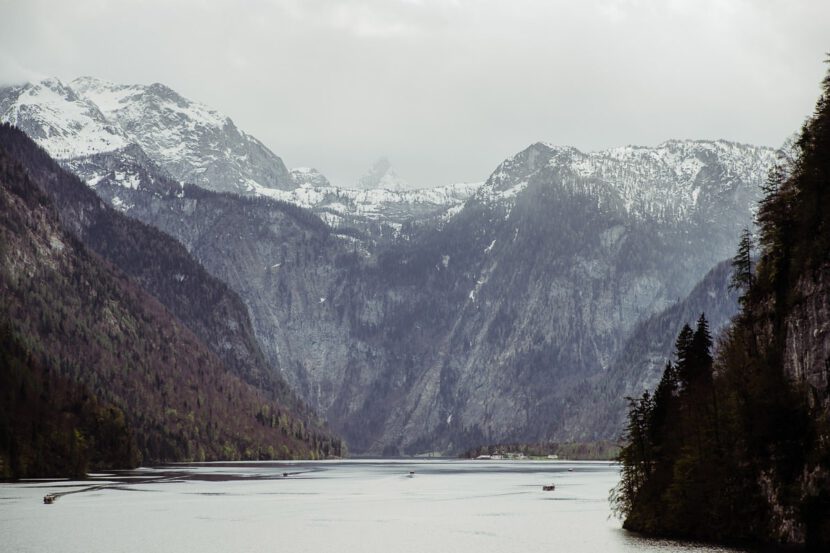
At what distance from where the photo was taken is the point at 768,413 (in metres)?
98.3

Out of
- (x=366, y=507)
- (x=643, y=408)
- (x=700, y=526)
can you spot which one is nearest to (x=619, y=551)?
(x=700, y=526)

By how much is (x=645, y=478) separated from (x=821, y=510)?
3278cm

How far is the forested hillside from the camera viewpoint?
9462cm

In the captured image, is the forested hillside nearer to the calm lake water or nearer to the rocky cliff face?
the rocky cliff face

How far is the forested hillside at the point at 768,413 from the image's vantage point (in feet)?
310

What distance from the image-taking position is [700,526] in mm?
108625

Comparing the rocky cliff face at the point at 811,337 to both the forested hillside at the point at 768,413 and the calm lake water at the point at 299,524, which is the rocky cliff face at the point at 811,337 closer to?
the forested hillside at the point at 768,413

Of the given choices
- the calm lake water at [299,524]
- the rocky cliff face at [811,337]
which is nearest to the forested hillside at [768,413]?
the rocky cliff face at [811,337]

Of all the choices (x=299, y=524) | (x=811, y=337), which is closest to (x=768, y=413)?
(x=811, y=337)

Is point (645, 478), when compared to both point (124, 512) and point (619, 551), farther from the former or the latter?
point (124, 512)

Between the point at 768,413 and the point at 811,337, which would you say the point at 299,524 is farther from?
the point at 811,337

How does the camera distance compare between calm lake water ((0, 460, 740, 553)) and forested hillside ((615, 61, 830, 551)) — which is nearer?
forested hillside ((615, 61, 830, 551))

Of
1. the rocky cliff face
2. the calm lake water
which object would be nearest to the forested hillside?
the rocky cliff face

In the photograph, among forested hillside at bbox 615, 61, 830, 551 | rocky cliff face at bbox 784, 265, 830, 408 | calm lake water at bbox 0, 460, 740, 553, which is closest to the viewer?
forested hillside at bbox 615, 61, 830, 551
